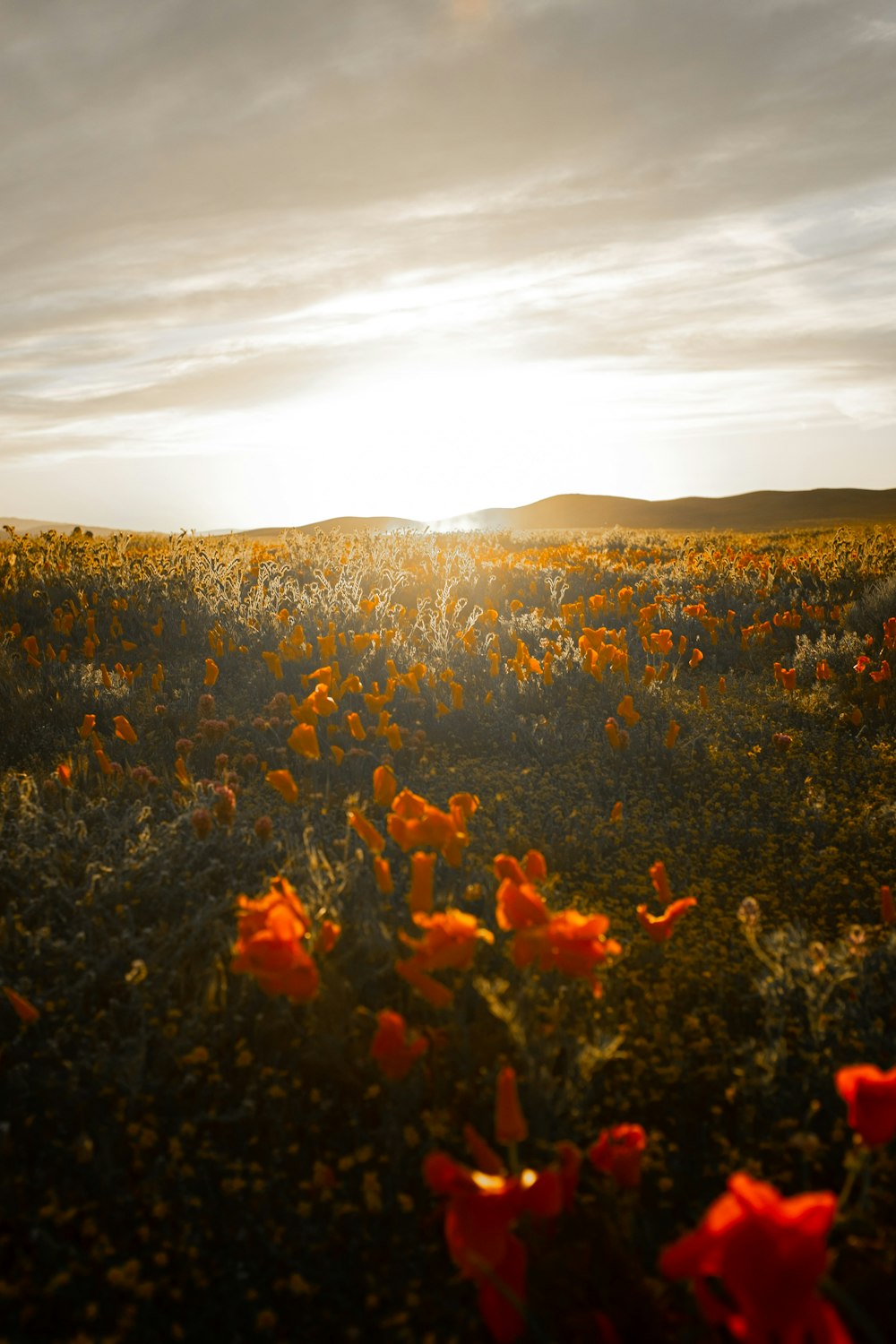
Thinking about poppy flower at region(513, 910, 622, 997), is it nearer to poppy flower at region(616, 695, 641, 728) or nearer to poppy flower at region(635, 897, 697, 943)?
poppy flower at region(635, 897, 697, 943)

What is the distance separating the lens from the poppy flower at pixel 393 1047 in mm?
1981

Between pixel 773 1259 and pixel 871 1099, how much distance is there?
462 millimetres

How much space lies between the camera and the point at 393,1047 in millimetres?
2031

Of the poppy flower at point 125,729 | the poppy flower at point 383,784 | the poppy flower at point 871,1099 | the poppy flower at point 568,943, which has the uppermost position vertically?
the poppy flower at point 125,729

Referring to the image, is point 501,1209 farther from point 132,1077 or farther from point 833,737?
point 833,737

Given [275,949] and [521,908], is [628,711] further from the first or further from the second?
[275,949]

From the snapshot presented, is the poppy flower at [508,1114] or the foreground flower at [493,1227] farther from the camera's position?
the poppy flower at [508,1114]

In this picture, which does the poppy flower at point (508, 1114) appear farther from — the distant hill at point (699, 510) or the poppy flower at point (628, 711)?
the distant hill at point (699, 510)

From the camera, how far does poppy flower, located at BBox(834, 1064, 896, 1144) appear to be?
1.53 m

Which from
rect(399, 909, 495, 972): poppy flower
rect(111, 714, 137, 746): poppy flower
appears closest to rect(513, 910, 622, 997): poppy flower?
rect(399, 909, 495, 972): poppy flower

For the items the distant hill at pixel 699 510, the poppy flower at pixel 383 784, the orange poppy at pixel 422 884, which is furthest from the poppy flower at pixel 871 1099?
Answer: the distant hill at pixel 699 510

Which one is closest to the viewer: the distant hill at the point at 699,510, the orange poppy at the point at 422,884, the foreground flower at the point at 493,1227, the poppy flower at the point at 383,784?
the foreground flower at the point at 493,1227

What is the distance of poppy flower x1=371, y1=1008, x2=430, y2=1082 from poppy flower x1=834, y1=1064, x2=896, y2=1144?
101cm

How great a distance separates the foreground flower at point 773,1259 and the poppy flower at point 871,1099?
1.19 feet
